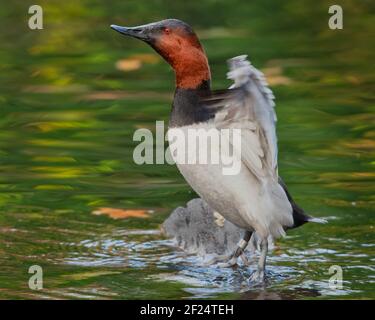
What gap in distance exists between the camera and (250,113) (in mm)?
7539

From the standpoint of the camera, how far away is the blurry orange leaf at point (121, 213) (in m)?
9.52

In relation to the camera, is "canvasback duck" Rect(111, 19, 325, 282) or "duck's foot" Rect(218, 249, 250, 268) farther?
"duck's foot" Rect(218, 249, 250, 268)

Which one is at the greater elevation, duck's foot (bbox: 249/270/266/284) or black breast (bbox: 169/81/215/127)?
black breast (bbox: 169/81/215/127)

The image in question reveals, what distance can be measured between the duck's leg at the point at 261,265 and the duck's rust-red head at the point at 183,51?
3.77ft

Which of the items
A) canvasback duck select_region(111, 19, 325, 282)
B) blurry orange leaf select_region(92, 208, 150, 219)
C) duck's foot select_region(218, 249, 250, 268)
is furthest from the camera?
blurry orange leaf select_region(92, 208, 150, 219)

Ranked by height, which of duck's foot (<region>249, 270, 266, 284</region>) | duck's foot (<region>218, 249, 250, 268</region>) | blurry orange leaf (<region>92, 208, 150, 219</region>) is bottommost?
duck's foot (<region>249, 270, 266, 284</region>)

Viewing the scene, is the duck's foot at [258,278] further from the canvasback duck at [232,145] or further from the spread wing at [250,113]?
the spread wing at [250,113]

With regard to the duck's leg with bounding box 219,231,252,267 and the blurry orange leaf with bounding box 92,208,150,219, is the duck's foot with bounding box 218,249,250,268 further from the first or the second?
the blurry orange leaf with bounding box 92,208,150,219

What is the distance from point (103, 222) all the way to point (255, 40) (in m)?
6.07

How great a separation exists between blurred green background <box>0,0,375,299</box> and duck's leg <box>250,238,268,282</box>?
9cm

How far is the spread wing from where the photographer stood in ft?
23.9

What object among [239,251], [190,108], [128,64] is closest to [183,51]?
[190,108]

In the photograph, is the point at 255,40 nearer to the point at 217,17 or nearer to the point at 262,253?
the point at 217,17

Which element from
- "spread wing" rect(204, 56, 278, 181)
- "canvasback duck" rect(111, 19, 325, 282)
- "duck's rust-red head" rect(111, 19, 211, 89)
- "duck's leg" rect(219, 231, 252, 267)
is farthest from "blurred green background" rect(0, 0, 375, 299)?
"duck's rust-red head" rect(111, 19, 211, 89)
